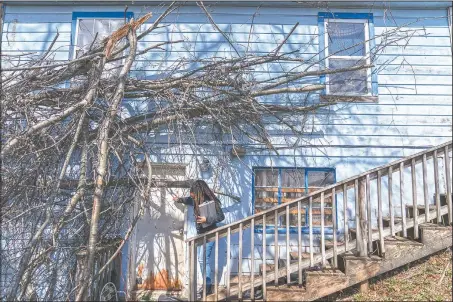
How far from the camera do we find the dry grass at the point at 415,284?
5.60m

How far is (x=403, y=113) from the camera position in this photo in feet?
26.4

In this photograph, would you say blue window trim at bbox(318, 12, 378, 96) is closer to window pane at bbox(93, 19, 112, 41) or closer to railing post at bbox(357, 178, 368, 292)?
railing post at bbox(357, 178, 368, 292)

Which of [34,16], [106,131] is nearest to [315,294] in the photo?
[106,131]

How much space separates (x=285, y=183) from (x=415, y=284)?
9.37 feet

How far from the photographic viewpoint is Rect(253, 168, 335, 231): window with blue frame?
7934mm

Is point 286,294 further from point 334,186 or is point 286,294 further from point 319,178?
point 319,178

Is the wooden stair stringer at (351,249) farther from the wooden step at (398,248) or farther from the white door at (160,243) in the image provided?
the white door at (160,243)

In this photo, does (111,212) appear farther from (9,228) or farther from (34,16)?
(34,16)

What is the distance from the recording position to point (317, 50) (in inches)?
330

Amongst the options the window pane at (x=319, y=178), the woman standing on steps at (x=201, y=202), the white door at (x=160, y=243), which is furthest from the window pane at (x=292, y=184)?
the white door at (x=160, y=243)

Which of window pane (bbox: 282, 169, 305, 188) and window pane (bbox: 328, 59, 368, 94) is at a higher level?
window pane (bbox: 328, 59, 368, 94)

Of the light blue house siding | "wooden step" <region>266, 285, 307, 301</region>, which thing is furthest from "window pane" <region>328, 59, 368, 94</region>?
"wooden step" <region>266, 285, 307, 301</region>

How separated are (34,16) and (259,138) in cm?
499

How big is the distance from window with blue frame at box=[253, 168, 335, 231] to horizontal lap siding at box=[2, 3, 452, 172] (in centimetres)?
44
